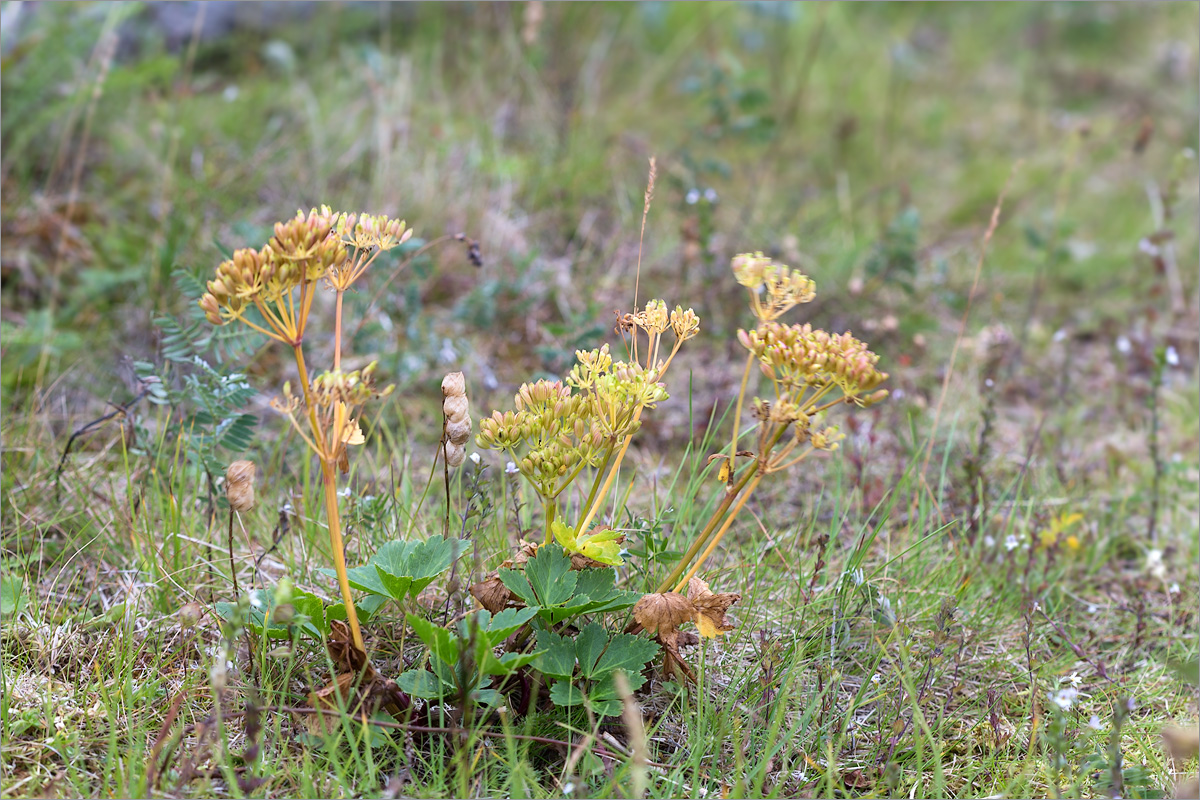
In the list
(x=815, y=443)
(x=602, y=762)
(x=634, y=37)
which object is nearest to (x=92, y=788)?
(x=602, y=762)

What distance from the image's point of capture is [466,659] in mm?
1398

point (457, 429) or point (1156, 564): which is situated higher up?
point (457, 429)

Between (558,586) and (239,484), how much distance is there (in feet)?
1.86

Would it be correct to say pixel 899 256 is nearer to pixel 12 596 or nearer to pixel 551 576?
pixel 551 576

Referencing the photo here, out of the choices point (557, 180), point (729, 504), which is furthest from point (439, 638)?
point (557, 180)

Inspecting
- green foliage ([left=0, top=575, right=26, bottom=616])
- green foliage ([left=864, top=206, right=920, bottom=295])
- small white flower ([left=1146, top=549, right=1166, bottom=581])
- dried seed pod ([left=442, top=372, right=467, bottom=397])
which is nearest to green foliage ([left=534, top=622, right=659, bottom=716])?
dried seed pod ([left=442, top=372, right=467, bottom=397])

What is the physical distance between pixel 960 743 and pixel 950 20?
5946 mm

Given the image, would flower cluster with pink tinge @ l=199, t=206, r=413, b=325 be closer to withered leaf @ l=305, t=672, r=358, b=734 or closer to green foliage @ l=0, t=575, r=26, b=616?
withered leaf @ l=305, t=672, r=358, b=734

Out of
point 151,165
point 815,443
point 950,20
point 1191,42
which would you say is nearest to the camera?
point 815,443

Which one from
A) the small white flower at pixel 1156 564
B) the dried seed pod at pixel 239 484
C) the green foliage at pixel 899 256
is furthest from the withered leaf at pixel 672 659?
the green foliage at pixel 899 256

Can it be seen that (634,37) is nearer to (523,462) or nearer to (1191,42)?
(1191,42)

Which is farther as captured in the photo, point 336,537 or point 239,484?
point 239,484

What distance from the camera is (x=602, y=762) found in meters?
1.53

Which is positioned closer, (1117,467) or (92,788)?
(92,788)
